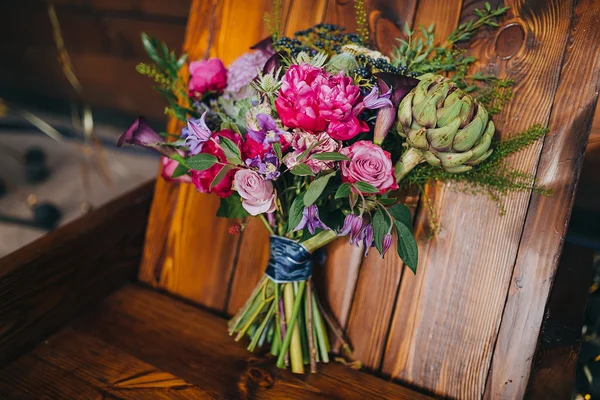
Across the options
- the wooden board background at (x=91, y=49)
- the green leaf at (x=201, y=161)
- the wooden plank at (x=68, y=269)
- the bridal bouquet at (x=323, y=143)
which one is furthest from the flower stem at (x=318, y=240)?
the wooden board background at (x=91, y=49)

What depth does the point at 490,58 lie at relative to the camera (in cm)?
86

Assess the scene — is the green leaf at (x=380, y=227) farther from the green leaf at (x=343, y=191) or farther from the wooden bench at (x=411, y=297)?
the wooden bench at (x=411, y=297)

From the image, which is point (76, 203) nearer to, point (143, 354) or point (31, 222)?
point (31, 222)

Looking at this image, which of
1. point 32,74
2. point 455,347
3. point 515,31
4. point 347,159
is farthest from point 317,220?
point 32,74

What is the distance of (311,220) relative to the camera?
701 millimetres

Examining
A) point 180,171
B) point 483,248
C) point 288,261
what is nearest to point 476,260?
point 483,248

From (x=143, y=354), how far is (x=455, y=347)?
2.00ft

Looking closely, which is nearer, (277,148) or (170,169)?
(277,148)

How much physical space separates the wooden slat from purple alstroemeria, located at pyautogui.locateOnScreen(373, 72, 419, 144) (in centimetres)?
27

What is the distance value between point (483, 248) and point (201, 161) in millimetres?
544

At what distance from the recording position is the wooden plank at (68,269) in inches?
33.0

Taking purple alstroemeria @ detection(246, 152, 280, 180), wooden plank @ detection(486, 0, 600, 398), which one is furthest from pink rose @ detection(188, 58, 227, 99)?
wooden plank @ detection(486, 0, 600, 398)

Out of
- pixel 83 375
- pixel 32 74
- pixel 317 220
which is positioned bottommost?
pixel 83 375

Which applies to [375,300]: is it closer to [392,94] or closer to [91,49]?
[392,94]
